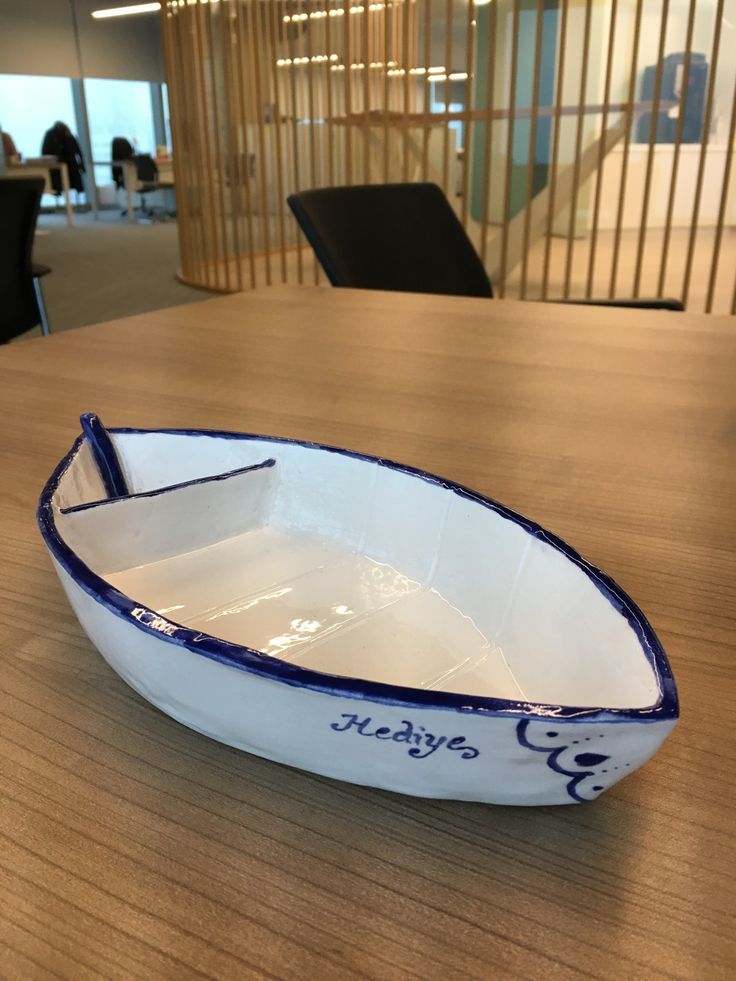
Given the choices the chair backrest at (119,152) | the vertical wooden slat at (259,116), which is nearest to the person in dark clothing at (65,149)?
the chair backrest at (119,152)

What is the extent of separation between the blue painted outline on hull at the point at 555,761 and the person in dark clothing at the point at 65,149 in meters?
9.30

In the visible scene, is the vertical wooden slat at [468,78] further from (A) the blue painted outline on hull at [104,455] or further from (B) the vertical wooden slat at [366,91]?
(A) the blue painted outline on hull at [104,455]

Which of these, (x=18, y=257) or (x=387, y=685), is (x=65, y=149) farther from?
(x=387, y=685)

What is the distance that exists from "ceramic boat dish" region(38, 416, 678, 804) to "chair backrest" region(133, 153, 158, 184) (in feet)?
30.0

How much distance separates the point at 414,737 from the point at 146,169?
30.9 ft

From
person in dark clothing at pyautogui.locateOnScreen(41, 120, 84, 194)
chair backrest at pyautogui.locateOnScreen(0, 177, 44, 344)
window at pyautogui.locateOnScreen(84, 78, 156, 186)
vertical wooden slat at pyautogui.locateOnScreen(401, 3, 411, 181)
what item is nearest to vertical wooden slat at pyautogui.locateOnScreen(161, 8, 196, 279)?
vertical wooden slat at pyautogui.locateOnScreen(401, 3, 411, 181)

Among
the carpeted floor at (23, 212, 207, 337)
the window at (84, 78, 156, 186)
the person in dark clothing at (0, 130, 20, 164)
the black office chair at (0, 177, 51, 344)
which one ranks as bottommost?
the carpeted floor at (23, 212, 207, 337)

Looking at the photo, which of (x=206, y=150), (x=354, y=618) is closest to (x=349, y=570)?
(x=354, y=618)

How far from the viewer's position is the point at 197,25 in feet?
12.0

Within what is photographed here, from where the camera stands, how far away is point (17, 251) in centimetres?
203

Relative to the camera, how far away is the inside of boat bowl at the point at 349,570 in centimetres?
27

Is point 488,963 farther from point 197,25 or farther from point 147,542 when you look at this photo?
point 197,25

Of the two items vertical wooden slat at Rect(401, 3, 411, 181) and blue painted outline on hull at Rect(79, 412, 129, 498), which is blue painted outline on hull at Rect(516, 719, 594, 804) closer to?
blue painted outline on hull at Rect(79, 412, 129, 498)

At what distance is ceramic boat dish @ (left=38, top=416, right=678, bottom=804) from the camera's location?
0.21 meters
